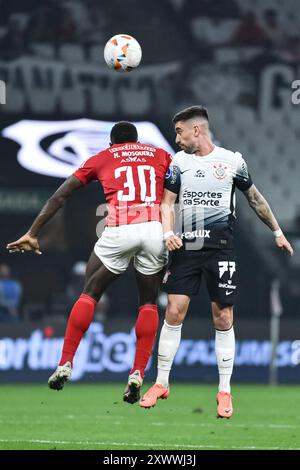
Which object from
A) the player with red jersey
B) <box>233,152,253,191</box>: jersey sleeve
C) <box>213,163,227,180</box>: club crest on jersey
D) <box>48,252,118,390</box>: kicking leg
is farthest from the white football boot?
<box>233,152,253,191</box>: jersey sleeve

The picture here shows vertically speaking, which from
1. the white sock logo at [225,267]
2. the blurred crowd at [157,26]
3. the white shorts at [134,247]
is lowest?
the white sock logo at [225,267]

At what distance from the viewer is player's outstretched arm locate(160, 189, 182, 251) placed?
1136cm

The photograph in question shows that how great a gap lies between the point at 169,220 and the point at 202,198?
390mm

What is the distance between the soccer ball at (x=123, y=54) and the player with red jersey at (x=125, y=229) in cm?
94

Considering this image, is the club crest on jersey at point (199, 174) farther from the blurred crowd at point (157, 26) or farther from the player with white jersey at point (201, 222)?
the blurred crowd at point (157, 26)

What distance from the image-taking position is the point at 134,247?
11.6 metres

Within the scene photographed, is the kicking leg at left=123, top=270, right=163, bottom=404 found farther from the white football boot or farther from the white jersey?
the white football boot

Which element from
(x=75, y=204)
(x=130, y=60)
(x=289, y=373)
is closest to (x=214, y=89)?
(x=75, y=204)

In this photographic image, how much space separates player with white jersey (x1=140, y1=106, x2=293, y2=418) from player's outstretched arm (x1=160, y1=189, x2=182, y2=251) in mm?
12

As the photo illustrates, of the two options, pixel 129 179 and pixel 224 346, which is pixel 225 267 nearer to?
pixel 224 346

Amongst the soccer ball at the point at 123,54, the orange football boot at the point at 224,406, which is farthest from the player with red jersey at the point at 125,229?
the soccer ball at the point at 123,54

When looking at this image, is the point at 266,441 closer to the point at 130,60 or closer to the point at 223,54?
the point at 130,60

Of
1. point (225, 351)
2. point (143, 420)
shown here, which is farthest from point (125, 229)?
point (143, 420)

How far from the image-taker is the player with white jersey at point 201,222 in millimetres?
11750
